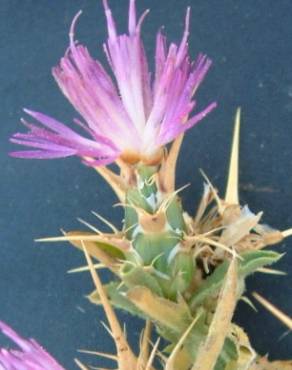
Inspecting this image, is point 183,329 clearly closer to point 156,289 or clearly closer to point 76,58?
point 156,289

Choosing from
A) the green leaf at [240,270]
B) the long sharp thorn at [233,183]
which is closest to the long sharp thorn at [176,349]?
the green leaf at [240,270]

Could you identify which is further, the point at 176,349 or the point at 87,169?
the point at 87,169

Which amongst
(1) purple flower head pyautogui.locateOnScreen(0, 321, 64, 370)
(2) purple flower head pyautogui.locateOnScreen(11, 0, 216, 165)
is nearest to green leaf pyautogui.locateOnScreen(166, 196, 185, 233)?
(2) purple flower head pyautogui.locateOnScreen(11, 0, 216, 165)

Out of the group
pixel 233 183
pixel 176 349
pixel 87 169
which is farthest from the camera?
pixel 87 169

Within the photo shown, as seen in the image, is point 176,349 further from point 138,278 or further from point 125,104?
point 125,104

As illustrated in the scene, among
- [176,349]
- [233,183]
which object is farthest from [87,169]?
[176,349]

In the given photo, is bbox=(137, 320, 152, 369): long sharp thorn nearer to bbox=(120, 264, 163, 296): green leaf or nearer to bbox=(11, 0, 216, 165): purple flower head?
bbox=(120, 264, 163, 296): green leaf

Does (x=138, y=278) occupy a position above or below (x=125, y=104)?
below
